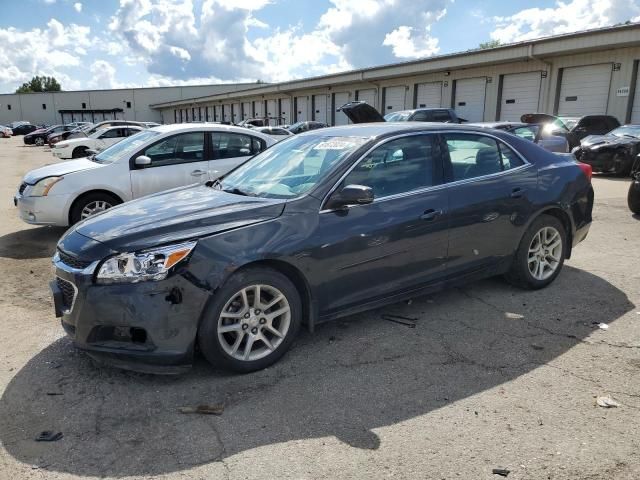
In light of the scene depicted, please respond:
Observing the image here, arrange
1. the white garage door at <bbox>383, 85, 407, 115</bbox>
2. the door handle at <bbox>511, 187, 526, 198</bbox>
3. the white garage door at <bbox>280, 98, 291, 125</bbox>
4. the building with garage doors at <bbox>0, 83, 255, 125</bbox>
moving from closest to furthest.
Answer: the door handle at <bbox>511, 187, 526, 198</bbox> < the white garage door at <bbox>383, 85, 407, 115</bbox> < the white garage door at <bbox>280, 98, 291, 125</bbox> < the building with garage doors at <bbox>0, 83, 255, 125</bbox>

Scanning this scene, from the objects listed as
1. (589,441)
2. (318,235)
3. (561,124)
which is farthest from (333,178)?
(561,124)

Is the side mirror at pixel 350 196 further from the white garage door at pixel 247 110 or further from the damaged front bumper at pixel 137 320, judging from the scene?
the white garage door at pixel 247 110

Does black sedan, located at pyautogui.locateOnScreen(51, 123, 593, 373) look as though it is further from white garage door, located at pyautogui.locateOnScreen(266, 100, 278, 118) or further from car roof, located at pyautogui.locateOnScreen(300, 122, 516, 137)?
white garage door, located at pyautogui.locateOnScreen(266, 100, 278, 118)

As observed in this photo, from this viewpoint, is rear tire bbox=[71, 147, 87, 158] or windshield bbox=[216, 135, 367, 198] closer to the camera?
windshield bbox=[216, 135, 367, 198]

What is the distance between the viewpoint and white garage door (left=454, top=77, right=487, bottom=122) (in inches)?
1001

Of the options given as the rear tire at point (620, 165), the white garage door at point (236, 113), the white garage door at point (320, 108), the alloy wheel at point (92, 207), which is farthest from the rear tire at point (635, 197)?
the white garage door at point (236, 113)

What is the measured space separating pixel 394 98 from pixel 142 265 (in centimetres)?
2967

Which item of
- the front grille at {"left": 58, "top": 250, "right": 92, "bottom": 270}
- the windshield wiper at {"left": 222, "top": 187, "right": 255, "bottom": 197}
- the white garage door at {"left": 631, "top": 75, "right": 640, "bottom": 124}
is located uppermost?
the white garage door at {"left": 631, "top": 75, "right": 640, "bottom": 124}

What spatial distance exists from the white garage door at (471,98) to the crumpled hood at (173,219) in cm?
2376

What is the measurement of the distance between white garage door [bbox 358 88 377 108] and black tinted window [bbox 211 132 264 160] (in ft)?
83.6

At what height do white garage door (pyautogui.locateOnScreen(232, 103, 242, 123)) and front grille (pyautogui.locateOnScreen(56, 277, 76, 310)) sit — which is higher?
white garage door (pyautogui.locateOnScreen(232, 103, 242, 123))

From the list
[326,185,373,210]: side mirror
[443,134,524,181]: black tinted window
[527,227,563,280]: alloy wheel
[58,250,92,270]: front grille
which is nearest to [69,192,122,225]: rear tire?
[58,250,92,270]: front grille

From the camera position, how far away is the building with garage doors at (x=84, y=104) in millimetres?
82688

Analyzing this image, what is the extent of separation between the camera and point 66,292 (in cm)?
354
